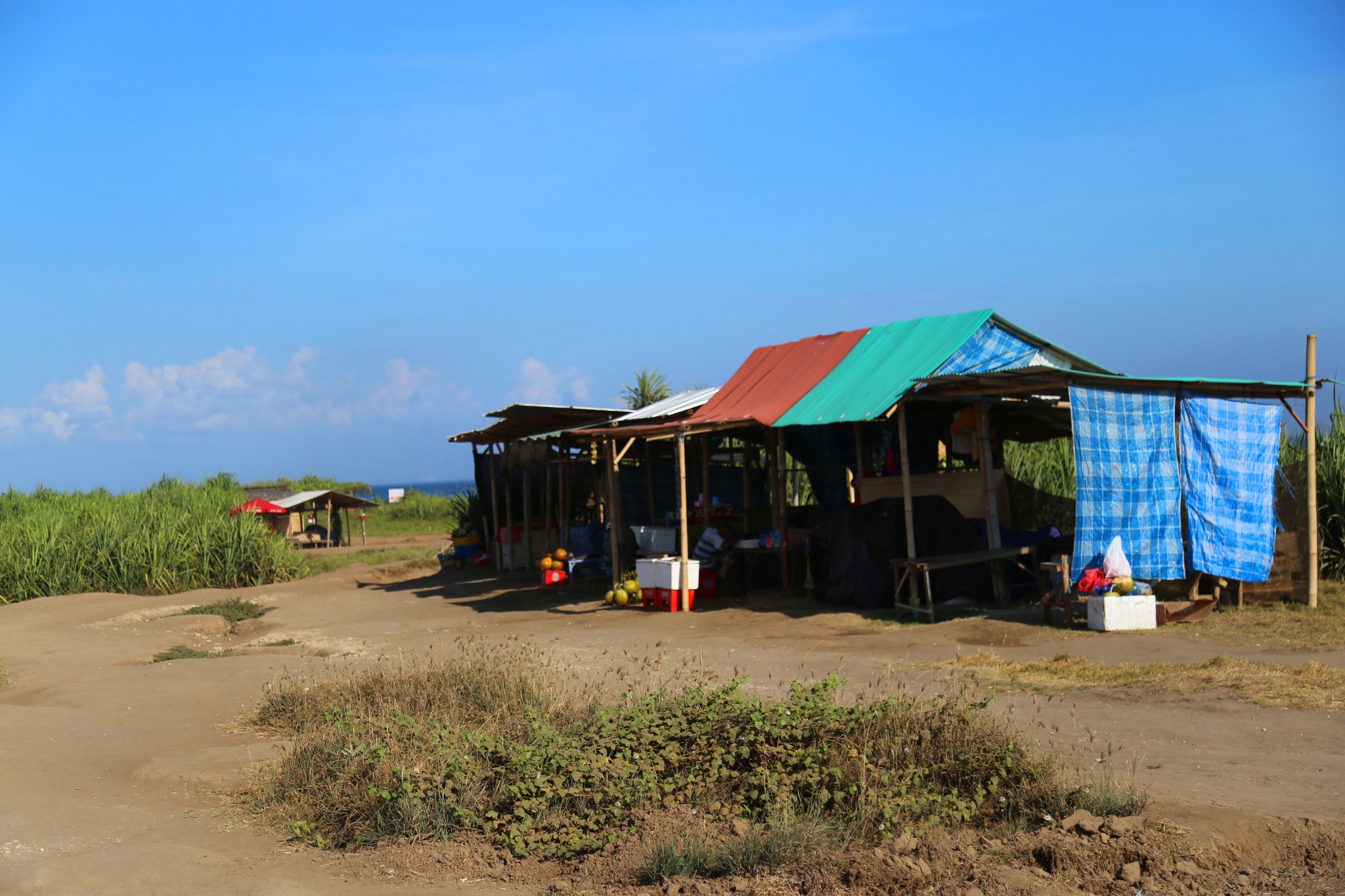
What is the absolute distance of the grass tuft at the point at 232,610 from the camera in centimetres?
1717

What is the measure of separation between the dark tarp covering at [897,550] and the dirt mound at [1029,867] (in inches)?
357

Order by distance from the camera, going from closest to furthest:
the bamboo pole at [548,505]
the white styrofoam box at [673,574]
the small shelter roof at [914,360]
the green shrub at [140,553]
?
the small shelter roof at [914,360], the white styrofoam box at [673,574], the green shrub at [140,553], the bamboo pole at [548,505]

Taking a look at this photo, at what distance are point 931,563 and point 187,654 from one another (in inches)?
354

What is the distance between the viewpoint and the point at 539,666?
8156 millimetres

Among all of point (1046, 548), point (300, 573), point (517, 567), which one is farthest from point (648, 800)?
point (300, 573)

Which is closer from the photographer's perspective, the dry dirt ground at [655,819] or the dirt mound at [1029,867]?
the dirt mound at [1029,867]

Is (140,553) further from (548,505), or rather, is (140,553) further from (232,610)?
(548,505)

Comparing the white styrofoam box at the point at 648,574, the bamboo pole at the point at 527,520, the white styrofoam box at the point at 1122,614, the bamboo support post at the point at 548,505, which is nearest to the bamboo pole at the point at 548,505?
the bamboo support post at the point at 548,505

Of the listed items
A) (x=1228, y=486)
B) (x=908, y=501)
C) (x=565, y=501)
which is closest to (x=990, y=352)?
(x=908, y=501)

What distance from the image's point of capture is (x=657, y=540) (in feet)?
56.3

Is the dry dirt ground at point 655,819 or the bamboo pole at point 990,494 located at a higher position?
the bamboo pole at point 990,494

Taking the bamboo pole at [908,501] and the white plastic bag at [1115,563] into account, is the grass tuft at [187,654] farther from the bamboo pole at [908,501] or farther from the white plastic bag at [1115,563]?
the white plastic bag at [1115,563]

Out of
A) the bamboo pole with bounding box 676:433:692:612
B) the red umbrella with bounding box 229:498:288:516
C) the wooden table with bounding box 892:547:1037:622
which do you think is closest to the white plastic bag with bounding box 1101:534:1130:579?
the wooden table with bounding box 892:547:1037:622

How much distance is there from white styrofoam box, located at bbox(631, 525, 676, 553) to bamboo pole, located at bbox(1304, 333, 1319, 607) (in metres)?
8.57
